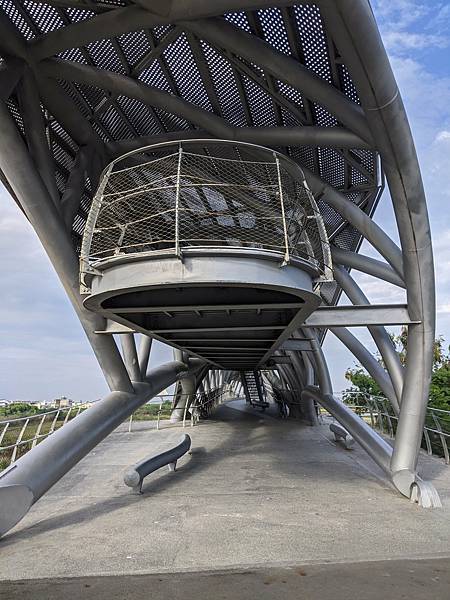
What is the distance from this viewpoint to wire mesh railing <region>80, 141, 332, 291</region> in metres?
6.42

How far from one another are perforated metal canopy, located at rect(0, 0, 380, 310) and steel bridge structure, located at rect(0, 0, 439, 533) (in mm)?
36

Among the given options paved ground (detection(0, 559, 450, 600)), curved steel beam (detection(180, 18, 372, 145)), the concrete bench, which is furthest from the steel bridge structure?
the concrete bench

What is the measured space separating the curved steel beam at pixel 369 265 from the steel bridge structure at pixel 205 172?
0.09 meters

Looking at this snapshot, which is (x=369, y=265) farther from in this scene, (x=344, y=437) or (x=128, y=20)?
(x=128, y=20)

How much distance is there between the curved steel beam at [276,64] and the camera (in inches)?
276

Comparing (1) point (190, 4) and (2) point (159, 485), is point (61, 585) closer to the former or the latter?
(2) point (159, 485)

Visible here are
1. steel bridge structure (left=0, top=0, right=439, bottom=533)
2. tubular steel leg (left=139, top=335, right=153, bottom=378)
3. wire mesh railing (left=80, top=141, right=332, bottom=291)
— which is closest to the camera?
steel bridge structure (left=0, top=0, right=439, bottom=533)

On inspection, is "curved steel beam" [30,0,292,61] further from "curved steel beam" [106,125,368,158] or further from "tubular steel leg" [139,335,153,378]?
"tubular steel leg" [139,335,153,378]

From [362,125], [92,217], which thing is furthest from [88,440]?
[362,125]

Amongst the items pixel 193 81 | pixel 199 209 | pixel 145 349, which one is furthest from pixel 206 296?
pixel 145 349

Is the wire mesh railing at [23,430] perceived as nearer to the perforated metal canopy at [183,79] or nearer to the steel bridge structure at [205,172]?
the steel bridge structure at [205,172]

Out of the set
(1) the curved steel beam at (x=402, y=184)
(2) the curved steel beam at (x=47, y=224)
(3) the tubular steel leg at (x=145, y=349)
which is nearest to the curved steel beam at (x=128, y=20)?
(1) the curved steel beam at (x=402, y=184)

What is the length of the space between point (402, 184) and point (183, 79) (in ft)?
18.1

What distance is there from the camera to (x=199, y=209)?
8398mm
